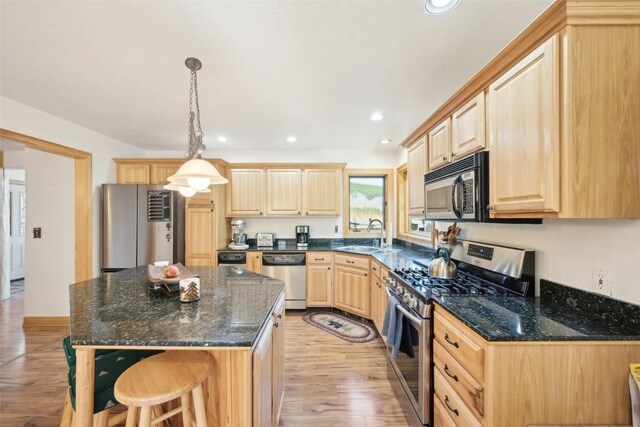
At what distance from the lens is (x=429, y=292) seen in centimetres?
166

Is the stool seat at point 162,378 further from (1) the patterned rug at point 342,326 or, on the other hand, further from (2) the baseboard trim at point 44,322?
(2) the baseboard trim at point 44,322

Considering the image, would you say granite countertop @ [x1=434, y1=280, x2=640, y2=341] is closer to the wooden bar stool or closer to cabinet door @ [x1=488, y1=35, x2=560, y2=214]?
cabinet door @ [x1=488, y1=35, x2=560, y2=214]

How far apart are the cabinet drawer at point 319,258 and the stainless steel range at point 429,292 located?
176cm

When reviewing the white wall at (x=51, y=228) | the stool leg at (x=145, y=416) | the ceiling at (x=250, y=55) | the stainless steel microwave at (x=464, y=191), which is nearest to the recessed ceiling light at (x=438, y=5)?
the ceiling at (x=250, y=55)

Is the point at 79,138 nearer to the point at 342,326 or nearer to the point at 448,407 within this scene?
the point at 342,326

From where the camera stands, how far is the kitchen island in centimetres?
107

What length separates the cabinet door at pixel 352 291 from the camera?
3.44 meters

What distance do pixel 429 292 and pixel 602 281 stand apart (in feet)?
2.56

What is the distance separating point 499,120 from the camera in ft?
4.79

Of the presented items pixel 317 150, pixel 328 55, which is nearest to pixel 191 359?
pixel 328 55

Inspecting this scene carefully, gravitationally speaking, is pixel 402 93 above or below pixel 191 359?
above

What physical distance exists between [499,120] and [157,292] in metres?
2.30

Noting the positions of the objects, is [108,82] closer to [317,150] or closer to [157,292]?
[157,292]

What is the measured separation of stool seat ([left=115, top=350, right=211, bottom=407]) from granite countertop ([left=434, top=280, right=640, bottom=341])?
4.00 ft
